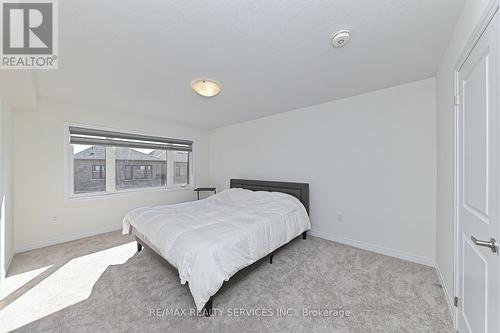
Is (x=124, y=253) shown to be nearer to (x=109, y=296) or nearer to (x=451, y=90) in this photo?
(x=109, y=296)

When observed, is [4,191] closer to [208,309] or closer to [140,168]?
[140,168]

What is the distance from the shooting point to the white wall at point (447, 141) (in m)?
1.47

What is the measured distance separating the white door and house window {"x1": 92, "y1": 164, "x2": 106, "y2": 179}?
5022mm

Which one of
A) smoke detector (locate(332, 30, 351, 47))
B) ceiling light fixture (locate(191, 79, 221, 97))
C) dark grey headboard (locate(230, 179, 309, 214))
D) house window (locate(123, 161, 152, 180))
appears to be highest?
smoke detector (locate(332, 30, 351, 47))

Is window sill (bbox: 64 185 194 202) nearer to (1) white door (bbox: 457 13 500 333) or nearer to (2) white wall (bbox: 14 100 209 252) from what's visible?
(2) white wall (bbox: 14 100 209 252)

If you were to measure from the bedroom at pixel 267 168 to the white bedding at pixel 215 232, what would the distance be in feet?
0.08

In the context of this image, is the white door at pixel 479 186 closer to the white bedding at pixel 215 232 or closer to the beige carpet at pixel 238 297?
the beige carpet at pixel 238 297

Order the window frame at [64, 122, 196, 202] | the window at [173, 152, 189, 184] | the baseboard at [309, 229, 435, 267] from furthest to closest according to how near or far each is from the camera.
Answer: the window at [173, 152, 189, 184] < the window frame at [64, 122, 196, 202] < the baseboard at [309, 229, 435, 267]

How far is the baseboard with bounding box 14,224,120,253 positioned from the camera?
114 inches

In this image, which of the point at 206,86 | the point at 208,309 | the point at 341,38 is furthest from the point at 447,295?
the point at 206,86

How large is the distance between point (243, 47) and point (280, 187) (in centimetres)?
257

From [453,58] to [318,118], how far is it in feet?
6.11

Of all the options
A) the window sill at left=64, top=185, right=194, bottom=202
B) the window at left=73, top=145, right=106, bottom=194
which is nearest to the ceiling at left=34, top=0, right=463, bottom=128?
the window at left=73, top=145, right=106, bottom=194

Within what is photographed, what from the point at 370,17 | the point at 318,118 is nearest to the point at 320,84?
the point at 318,118
